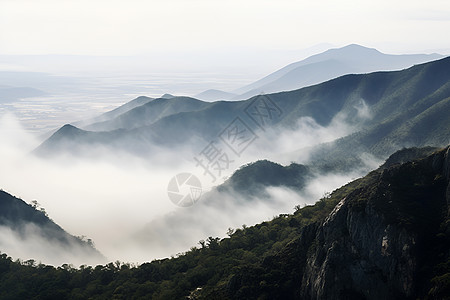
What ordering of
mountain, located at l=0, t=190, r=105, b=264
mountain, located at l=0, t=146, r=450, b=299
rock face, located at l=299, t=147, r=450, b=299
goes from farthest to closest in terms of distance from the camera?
mountain, located at l=0, t=190, r=105, b=264 < rock face, located at l=299, t=147, r=450, b=299 < mountain, located at l=0, t=146, r=450, b=299

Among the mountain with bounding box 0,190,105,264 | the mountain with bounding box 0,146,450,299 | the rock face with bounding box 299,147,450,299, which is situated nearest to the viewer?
the mountain with bounding box 0,146,450,299

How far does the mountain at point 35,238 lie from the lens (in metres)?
142

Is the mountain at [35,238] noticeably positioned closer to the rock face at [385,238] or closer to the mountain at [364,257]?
the mountain at [364,257]

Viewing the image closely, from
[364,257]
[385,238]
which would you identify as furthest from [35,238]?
[385,238]

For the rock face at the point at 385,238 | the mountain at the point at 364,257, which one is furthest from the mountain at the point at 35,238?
the rock face at the point at 385,238

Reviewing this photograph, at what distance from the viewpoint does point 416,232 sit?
52.1 m

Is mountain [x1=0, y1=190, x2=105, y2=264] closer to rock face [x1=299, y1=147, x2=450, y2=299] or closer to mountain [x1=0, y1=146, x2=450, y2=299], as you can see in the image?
mountain [x1=0, y1=146, x2=450, y2=299]

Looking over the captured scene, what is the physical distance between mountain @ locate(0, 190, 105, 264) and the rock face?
109391mm

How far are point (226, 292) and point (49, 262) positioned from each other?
9770 centimetres

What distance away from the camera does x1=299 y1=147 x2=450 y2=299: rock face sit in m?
50.8

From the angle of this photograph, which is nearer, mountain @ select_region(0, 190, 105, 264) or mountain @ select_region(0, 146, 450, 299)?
mountain @ select_region(0, 146, 450, 299)

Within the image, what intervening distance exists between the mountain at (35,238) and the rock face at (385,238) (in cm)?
10939

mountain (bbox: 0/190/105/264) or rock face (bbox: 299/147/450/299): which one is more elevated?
mountain (bbox: 0/190/105/264)

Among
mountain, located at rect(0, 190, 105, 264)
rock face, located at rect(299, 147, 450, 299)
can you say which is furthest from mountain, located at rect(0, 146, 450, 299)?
mountain, located at rect(0, 190, 105, 264)
